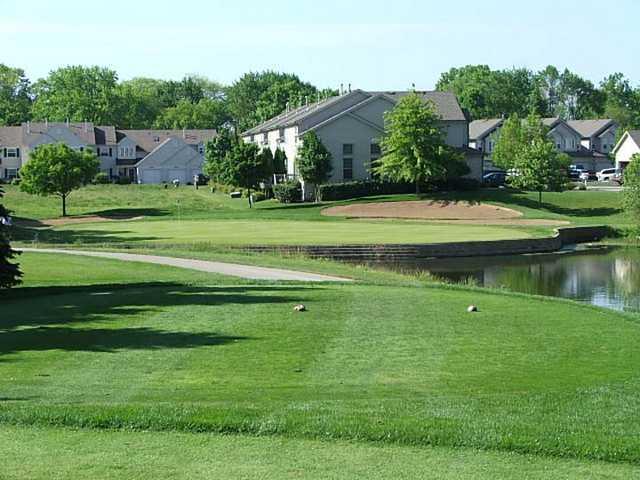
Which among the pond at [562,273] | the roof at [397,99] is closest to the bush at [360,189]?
the roof at [397,99]

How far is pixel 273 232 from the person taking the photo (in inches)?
2354

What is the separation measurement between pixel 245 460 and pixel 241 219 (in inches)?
2521

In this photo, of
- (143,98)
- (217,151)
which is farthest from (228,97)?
(217,151)

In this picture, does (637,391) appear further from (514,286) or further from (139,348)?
(514,286)

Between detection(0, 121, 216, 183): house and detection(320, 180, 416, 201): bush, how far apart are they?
4428 cm

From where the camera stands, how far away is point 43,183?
7988 cm

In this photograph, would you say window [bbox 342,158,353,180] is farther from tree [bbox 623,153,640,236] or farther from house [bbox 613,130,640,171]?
house [bbox 613,130,640,171]

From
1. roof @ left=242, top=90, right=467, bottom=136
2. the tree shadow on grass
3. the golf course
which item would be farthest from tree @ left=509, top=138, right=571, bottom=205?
the tree shadow on grass

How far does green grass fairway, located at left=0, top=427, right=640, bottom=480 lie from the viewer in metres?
8.79

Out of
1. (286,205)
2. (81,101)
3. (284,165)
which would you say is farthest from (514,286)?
(81,101)

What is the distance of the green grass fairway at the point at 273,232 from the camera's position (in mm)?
53875

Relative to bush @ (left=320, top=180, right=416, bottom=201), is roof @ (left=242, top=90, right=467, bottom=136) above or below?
above

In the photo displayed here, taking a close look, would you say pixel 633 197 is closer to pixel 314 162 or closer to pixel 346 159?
pixel 314 162

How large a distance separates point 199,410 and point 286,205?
71.4m
